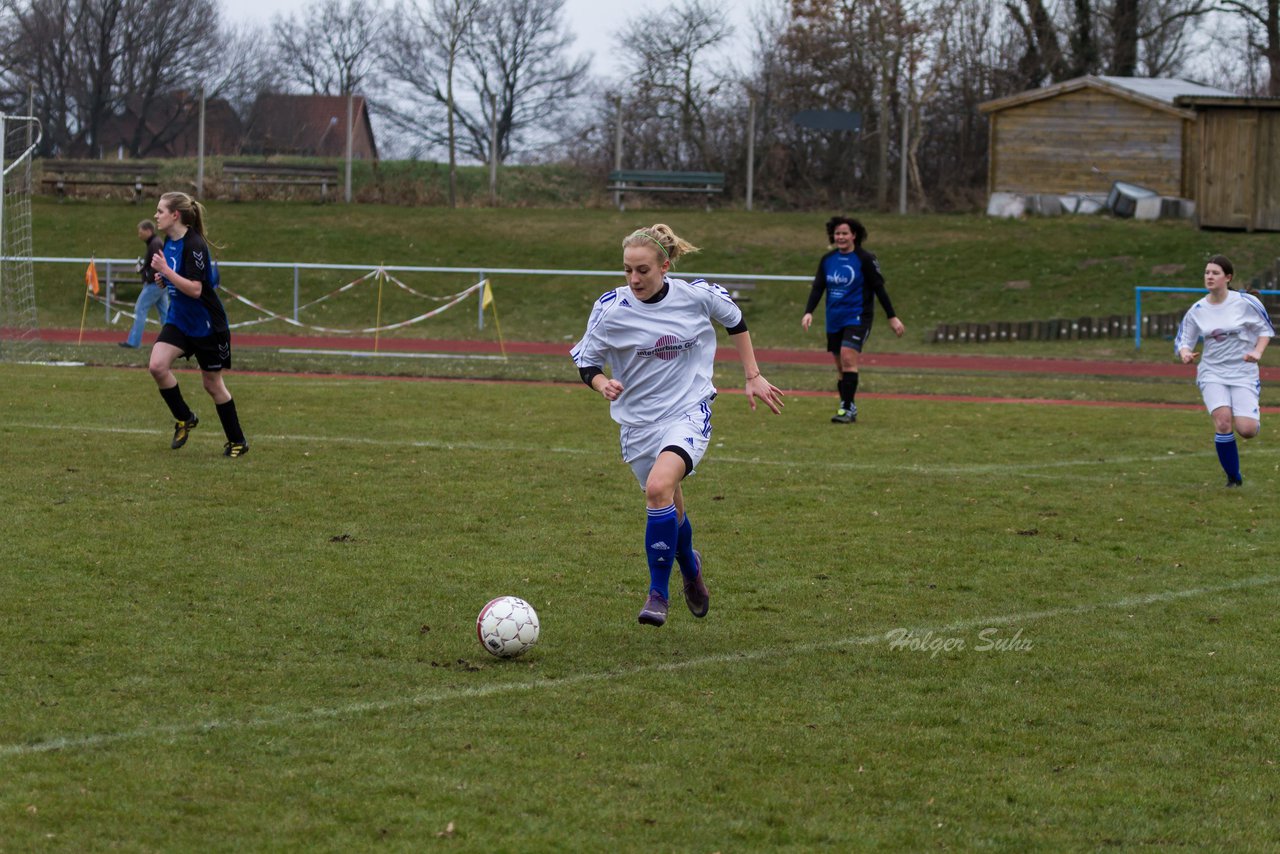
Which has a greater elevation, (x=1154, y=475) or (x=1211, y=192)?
(x=1211, y=192)

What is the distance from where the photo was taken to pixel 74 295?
30.2 metres

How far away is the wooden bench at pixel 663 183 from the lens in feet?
126

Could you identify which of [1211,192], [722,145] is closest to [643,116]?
[722,145]

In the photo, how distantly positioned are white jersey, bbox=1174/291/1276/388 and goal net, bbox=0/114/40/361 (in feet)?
47.0

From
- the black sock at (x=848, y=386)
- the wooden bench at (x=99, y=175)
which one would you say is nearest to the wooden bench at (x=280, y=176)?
the wooden bench at (x=99, y=175)

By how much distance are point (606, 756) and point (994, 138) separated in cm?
3513

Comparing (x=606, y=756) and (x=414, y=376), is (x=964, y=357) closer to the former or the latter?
(x=414, y=376)

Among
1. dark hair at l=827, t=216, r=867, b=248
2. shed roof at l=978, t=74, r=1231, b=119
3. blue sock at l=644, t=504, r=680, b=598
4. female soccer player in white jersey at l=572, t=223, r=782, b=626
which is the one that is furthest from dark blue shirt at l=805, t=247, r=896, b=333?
shed roof at l=978, t=74, r=1231, b=119

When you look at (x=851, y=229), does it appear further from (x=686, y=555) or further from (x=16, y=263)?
(x=16, y=263)

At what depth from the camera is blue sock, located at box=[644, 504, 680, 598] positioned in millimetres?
6234

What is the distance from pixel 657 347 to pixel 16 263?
53.0 feet

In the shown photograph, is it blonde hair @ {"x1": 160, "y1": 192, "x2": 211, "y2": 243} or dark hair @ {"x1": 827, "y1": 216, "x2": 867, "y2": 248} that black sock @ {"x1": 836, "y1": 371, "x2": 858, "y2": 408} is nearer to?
dark hair @ {"x1": 827, "y1": 216, "x2": 867, "y2": 248}

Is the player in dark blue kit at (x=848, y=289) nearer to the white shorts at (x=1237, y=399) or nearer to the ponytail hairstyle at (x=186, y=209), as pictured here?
the white shorts at (x=1237, y=399)

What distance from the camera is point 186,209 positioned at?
10672mm
